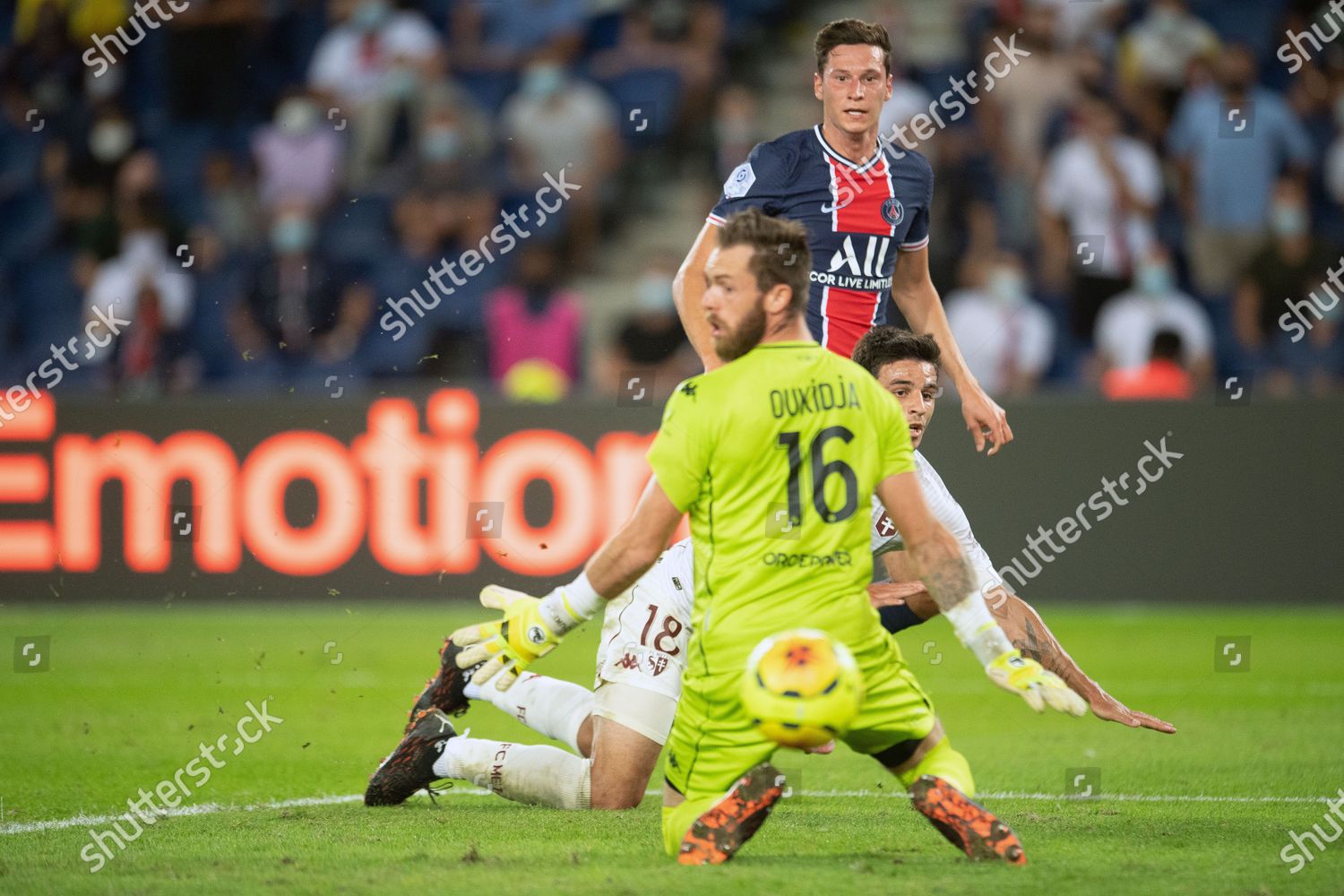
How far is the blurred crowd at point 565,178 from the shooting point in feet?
47.8

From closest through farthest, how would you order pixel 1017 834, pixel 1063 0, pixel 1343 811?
1. pixel 1017 834
2. pixel 1343 811
3. pixel 1063 0

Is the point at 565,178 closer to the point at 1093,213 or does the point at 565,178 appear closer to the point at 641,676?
the point at 1093,213

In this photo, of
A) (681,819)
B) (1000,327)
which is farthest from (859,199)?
(1000,327)

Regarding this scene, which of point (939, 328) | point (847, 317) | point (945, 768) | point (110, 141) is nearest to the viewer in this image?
point (945, 768)

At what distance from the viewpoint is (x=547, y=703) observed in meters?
6.80

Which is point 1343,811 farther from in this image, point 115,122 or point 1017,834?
point 115,122

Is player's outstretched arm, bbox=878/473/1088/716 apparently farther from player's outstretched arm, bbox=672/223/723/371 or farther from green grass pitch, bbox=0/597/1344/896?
player's outstretched arm, bbox=672/223/723/371

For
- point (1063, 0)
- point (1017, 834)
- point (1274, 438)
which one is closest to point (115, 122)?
point (1063, 0)

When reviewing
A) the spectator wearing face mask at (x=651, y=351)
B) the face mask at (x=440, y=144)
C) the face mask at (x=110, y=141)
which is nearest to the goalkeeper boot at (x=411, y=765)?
the spectator wearing face mask at (x=651, y=351)

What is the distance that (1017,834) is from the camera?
5844 millimetres

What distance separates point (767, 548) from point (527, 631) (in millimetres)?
727

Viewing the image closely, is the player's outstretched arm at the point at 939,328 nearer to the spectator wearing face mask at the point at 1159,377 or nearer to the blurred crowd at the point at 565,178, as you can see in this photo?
the spectator wearing face mask at the point at 1159,377

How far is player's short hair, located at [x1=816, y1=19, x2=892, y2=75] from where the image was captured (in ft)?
22.0

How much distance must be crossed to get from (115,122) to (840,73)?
36.7 ft
